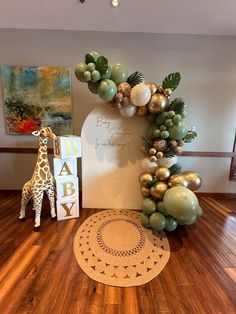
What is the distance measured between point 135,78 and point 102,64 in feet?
1.43

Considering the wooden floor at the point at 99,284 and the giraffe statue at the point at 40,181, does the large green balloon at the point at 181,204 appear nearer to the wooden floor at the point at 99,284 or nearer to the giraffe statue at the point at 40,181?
the wooden floor at the point at 99,284

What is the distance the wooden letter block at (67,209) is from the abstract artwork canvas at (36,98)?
3.87 feet

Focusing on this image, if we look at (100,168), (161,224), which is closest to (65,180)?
(100,168)

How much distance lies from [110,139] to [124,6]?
5.38 feet

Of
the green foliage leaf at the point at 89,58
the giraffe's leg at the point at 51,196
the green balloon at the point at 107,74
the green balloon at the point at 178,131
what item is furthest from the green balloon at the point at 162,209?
the green foliage leaf at the point at 89,58

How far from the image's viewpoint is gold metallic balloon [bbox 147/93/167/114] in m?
2.02

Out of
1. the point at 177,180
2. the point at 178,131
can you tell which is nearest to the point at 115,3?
the point at 178,131

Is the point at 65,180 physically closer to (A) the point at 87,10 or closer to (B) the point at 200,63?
(A) the point at 87,10

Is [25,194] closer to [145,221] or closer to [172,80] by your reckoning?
[145,221]

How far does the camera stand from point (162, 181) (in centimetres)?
203

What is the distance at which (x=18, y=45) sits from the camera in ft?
8.55

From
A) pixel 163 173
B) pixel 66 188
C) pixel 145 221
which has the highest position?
pixel 163 173

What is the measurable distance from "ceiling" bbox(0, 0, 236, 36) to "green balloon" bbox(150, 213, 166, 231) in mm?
2484

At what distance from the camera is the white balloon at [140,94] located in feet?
6.36
